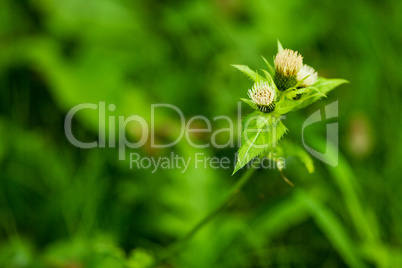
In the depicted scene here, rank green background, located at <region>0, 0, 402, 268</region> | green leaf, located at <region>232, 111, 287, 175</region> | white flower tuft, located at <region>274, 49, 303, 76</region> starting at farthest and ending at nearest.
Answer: green background, located at <region>0, 0, 402, 268</region>, white flower tuft, located at <region>274, 49, 303, 76</region>, green leaf, located at <region>232, 111, 287, 175</region>

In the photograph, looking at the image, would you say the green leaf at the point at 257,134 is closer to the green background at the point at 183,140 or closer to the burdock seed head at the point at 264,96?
the burdock seed head at the point at 264,96

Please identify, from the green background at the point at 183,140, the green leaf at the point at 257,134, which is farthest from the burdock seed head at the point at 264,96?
the green background at the point at 183,140

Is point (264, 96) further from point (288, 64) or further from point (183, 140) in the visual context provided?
point (183, 140)

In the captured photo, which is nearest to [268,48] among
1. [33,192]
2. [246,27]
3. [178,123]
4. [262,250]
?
[246,27]

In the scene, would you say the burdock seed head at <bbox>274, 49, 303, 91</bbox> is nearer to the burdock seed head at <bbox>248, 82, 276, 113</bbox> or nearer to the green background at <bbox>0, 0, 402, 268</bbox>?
the burdock seed head at <bbox>248, 82, 276, 113</bbox>

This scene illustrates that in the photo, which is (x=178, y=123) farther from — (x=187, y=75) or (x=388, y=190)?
(x=388, y=190)

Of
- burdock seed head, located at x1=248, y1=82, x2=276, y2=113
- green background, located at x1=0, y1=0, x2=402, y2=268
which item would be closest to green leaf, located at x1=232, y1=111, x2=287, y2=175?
burdock seed head, located at x1=248, y1=82, x2=276, y2=113

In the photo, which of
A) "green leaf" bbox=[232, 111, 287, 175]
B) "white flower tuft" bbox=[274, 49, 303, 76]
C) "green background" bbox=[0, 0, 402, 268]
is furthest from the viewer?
"green background" bbox=[0, 0, 402, 268]
